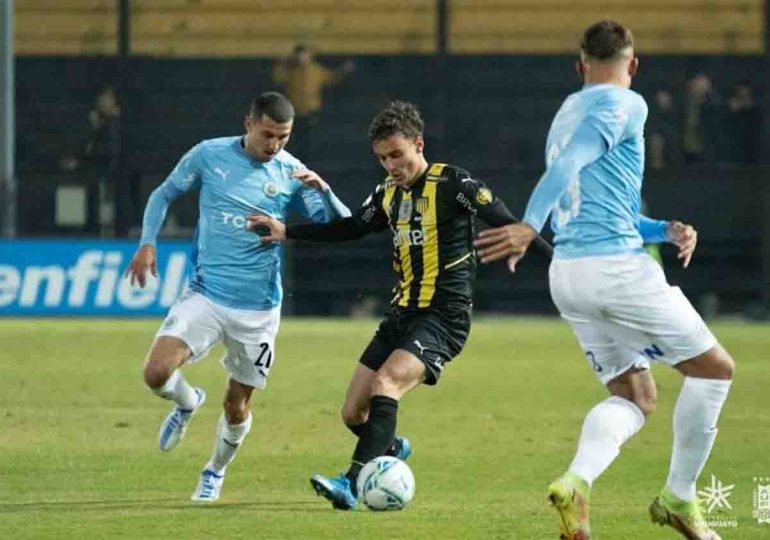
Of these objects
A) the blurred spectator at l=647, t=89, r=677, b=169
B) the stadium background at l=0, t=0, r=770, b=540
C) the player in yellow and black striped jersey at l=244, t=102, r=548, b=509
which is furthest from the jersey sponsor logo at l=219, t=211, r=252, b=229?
the blurred spectator at l=647, t=89, r=677, b=169

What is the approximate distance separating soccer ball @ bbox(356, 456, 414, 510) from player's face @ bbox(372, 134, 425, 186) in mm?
1448

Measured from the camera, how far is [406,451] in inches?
392

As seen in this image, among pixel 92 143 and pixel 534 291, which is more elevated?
pixel 92 143

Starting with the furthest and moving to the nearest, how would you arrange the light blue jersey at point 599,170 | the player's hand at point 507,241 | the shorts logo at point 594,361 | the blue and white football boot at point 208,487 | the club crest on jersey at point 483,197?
the blue and white football boot at point 208,487 → the club crest on jersey at point 483,197 → the shorts logo at point 594,361 → the light blue jersey at point 599,170 → the player's hand at point 507,241

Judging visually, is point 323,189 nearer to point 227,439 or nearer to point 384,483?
point 227,439

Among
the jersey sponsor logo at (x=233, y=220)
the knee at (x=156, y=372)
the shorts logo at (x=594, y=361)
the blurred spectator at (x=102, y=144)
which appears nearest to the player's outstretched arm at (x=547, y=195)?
the shorts logo at (x=594, y=361)

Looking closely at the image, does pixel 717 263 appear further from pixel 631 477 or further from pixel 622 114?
pixel 622 114

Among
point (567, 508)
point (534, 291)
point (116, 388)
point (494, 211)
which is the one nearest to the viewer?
point (567, 508)

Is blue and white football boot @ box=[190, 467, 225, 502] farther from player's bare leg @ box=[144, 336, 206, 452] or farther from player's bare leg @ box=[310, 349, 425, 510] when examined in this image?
player's bare leg @ box=[310, 349, 425, 510]

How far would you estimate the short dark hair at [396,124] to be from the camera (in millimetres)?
9398

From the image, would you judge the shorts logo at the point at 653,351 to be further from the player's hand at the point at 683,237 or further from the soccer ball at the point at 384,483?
the soccer ball at the point at 384,483

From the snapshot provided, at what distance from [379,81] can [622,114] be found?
19.7m

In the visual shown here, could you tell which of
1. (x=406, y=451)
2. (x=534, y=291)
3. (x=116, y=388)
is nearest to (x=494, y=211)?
(x=406, y=451)

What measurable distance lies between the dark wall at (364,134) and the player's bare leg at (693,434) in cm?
1761
